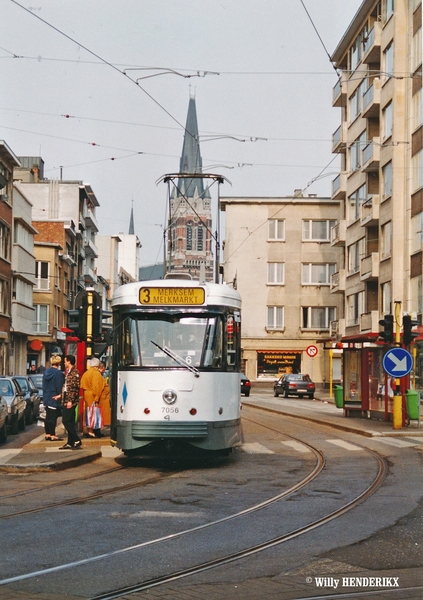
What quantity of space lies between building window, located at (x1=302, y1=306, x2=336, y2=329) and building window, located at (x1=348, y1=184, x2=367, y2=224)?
1725 centimetres

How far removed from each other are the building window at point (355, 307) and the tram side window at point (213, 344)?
3953cm

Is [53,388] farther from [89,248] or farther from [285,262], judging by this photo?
[89,248]

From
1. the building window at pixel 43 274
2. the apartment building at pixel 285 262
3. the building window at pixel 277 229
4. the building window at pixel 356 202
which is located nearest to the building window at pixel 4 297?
the building window at pixel 43 274

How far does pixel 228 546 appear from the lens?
8617mm

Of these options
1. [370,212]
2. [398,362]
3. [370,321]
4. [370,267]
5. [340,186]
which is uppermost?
[340,186]

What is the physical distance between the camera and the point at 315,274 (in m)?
74.9

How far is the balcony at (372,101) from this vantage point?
4938 cm

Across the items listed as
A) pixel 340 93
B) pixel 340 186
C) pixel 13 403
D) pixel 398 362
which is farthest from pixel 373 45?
pixel 13 403

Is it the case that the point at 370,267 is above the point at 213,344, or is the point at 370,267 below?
above

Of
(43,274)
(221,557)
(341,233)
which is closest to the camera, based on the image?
(221,557)

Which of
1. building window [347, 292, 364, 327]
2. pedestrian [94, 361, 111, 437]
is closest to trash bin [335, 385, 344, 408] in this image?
pedestrian [94, 361, 111, 437]

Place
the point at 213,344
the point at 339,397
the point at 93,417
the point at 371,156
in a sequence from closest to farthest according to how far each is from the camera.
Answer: the point at 213,344, the point at 93,417, the point at 339,397, the point at 371,156

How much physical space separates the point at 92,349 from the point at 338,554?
1134 cm

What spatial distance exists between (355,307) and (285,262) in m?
18.6
